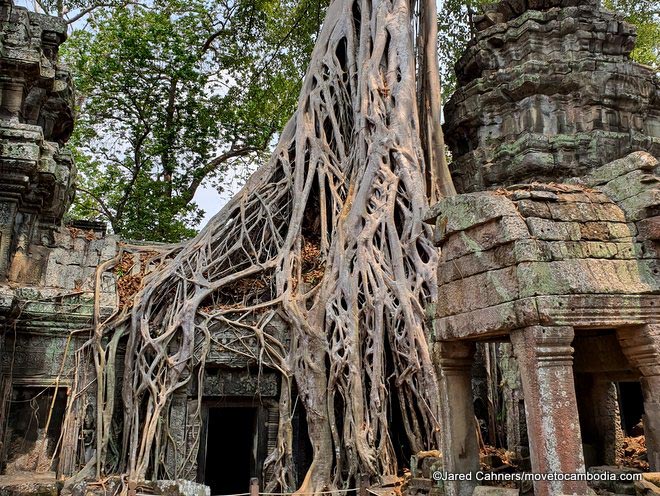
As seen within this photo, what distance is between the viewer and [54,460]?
5301 mm

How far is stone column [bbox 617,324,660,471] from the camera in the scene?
2.98 meters

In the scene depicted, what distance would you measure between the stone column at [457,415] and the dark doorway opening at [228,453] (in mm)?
5918

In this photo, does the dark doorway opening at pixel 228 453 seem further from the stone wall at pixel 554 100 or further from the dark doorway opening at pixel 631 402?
the dark doorway opening at pixel 631 402

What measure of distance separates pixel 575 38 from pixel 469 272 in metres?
5.43

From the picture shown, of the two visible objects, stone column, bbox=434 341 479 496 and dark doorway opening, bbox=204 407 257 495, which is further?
dark doorway opening, bbox=204 407 257 495

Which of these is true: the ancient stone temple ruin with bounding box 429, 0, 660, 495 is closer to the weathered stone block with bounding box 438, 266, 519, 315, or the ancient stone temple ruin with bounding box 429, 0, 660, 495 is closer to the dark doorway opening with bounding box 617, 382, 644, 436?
the weathered stone block with bounding box 438, 266, 519, 315

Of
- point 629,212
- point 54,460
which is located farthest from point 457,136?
point 54,460

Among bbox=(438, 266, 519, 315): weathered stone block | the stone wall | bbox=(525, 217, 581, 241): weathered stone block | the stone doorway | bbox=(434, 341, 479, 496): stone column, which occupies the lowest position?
the stone doorway

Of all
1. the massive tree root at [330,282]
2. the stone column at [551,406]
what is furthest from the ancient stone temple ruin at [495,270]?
the massive tree root at [330,282]

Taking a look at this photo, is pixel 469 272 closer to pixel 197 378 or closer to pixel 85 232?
pixel 197 378

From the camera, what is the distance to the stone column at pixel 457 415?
3.39 m

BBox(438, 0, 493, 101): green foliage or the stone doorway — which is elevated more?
BBox(438, 0, 493, 101): green foliage

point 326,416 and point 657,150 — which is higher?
point 657,150

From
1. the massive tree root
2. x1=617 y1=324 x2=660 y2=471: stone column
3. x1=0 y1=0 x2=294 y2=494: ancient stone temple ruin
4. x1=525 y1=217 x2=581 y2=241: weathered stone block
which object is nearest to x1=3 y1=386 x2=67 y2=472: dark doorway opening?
x1=0 y1=0 x2=294 y2=494: ancient stone temple ruin
